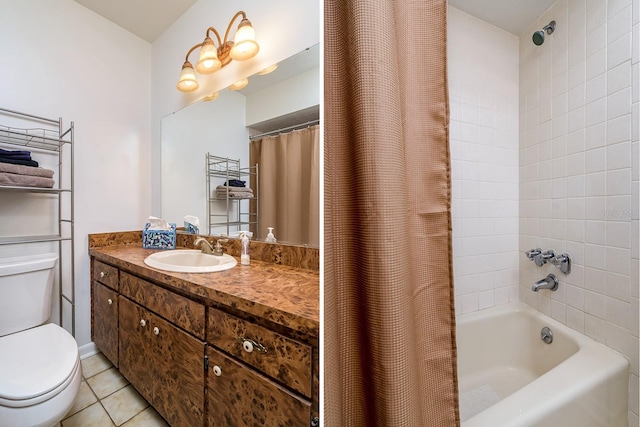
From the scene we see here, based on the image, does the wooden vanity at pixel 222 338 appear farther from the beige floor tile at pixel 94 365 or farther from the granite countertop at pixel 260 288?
the beige floor tile at pixel 94 365

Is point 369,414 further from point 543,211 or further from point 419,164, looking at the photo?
point 543,211

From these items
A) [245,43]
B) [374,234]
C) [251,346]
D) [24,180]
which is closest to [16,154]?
[24,180]

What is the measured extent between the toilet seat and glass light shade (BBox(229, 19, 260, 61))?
1.40 meters

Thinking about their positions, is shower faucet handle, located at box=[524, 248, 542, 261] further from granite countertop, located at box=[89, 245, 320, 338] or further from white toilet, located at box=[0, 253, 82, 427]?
white toilet, located at box=[0, 253, 82, 427]

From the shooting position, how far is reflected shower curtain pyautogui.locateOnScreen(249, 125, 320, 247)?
40.3 inches

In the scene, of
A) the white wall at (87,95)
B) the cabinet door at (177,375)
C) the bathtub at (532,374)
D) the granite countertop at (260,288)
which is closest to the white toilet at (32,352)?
the white wall at (87,95)

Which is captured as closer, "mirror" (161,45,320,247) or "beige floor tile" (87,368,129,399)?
"mirror" (161,45,320,247)

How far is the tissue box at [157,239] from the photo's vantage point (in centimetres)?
157

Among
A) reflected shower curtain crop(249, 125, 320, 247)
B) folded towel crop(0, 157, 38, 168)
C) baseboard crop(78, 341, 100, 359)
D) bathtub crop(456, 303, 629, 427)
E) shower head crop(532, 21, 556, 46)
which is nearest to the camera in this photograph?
bathtub crop(456, 303, 629, 427)

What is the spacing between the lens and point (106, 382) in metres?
1.32

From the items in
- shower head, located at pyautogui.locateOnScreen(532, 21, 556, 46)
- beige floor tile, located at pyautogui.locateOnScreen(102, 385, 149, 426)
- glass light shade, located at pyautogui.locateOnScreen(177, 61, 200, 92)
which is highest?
shower head, located at pyautogui.locateOnScreen(532, 21, 556, 46)

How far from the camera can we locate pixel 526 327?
1489mm

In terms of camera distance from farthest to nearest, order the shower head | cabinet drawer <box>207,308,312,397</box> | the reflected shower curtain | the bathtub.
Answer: the shower head → the reflected shower curtain → the bathtub → cabinet drawer <box>207,308,312,397</box>

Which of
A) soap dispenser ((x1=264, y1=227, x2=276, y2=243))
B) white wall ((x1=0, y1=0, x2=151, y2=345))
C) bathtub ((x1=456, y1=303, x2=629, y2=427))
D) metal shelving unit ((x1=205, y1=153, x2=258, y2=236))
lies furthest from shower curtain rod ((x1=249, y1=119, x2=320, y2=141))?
bathtub ((x1=456, y1=303, x2=629, y2=427))
